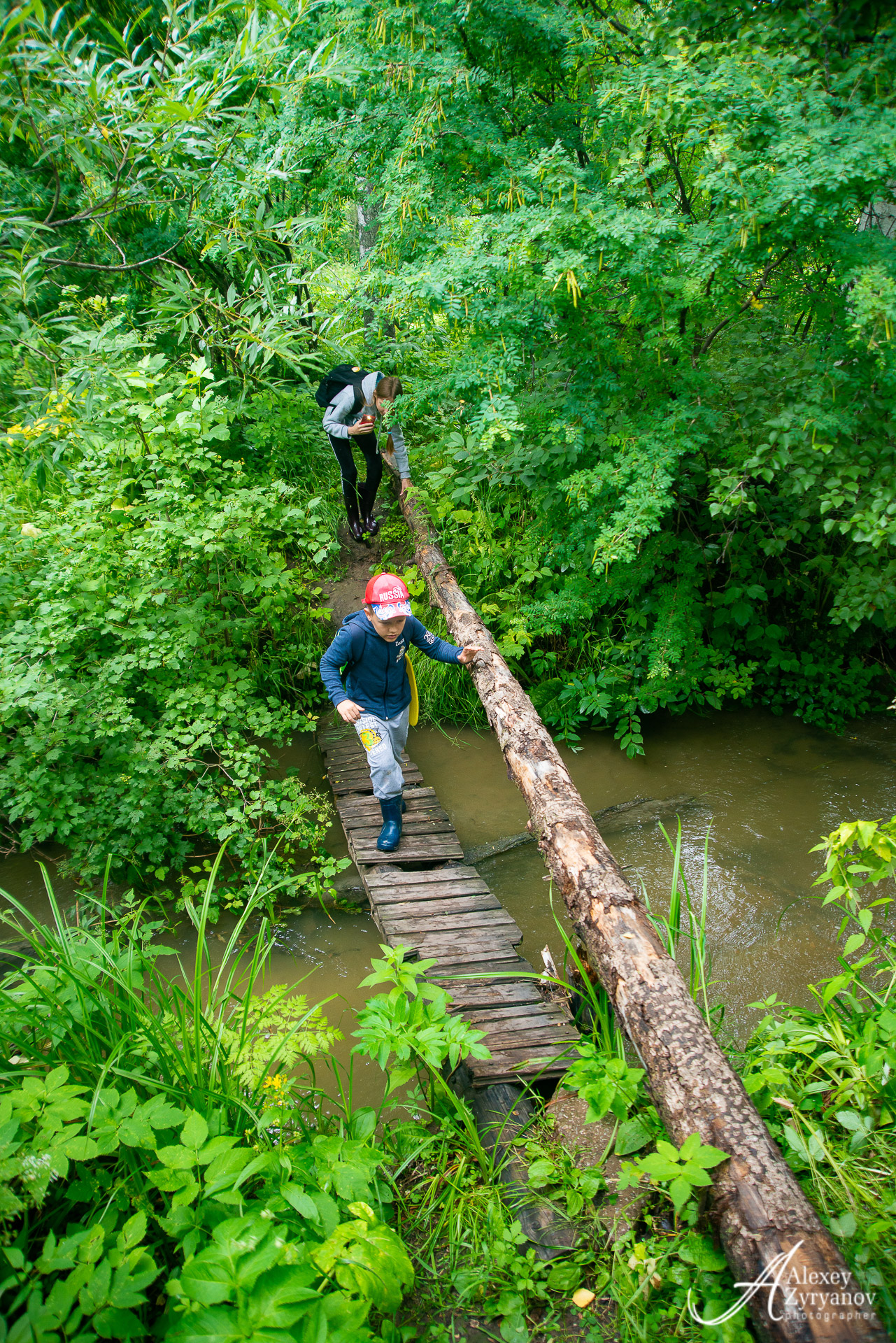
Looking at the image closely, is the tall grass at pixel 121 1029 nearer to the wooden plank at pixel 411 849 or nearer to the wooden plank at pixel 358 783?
the wooden plank at pixel 411 849

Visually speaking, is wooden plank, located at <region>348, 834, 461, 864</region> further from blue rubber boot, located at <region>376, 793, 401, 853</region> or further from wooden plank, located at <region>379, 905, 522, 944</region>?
wooden plank, located at <region>379, 905, 522, 944</region>

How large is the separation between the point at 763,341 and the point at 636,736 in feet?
9.86

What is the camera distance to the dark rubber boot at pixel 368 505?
22.1 feet

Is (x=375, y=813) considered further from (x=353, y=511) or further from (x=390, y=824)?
(x=353, y=511)

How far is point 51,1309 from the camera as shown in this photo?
1.57 m

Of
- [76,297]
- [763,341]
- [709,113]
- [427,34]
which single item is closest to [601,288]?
[709,113]

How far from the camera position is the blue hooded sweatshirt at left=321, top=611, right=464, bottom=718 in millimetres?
4270

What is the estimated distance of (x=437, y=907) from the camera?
3996 millimetres

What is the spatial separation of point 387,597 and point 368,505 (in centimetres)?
297

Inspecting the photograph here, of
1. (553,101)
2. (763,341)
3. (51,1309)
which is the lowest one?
(51,1309)

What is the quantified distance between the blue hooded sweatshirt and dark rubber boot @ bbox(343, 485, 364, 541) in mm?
2696

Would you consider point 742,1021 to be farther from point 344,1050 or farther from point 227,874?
point 227,874

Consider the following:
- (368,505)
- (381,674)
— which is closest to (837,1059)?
(381,674)

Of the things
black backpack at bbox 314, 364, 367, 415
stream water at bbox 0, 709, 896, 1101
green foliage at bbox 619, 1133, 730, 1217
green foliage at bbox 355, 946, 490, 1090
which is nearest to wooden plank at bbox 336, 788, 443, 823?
stream water at bbox 0, 709, 896, 1101
